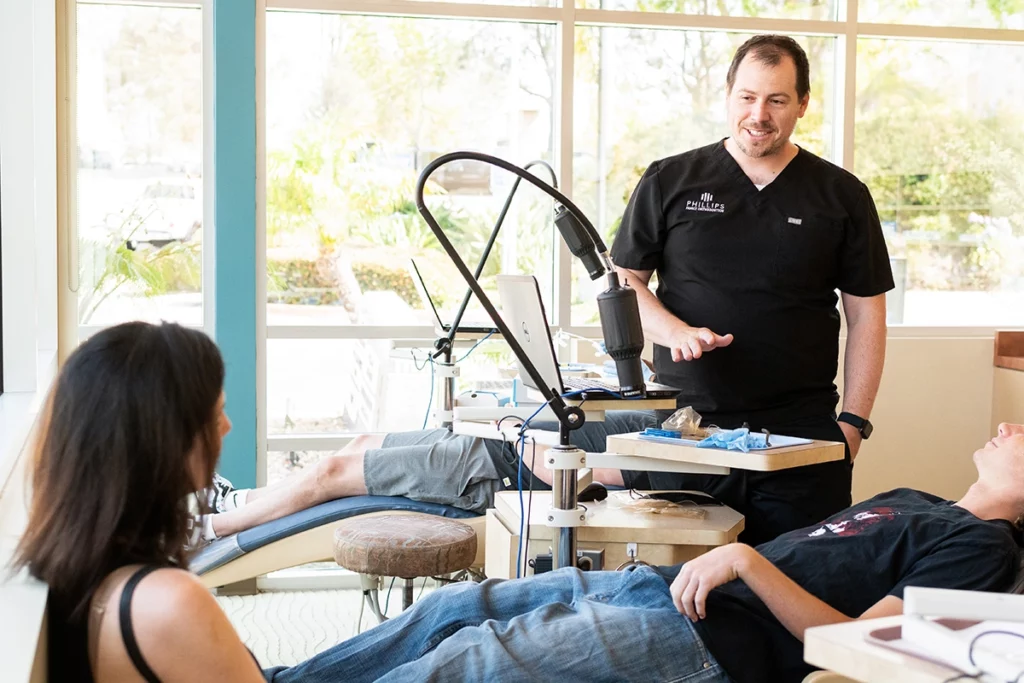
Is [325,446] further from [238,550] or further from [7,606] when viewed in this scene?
[7,606]

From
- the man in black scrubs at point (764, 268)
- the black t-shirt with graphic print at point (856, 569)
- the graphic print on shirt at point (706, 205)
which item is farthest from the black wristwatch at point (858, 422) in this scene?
the black t-shirt with graphic print at point (856, 569)

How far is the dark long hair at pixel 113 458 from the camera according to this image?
1306 mm

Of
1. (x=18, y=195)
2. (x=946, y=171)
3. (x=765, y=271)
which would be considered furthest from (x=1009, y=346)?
(x=18, y=195)

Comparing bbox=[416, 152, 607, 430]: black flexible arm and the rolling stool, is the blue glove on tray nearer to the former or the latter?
bbox=[416, 152, 607, 430]: black flexible arm

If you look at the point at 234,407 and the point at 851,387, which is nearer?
the point at 851,387

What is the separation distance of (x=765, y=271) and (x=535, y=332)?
0.89m

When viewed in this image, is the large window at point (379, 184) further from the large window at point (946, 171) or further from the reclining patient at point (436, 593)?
the reclining patient at point (436, 593)

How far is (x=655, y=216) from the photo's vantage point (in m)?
3.04

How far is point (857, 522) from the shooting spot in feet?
6.89

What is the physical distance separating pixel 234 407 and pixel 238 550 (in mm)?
1019

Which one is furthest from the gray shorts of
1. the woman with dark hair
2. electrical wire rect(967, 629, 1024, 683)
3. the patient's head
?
electrical wire rect(967, 629, 1024, 683)

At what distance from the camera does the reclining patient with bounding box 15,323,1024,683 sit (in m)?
1.30

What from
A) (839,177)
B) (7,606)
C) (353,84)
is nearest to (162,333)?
(7,606)

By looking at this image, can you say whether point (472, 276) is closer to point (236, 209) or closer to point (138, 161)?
point (236, 209)
